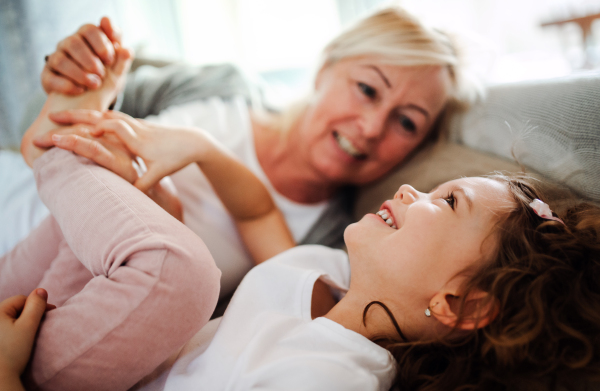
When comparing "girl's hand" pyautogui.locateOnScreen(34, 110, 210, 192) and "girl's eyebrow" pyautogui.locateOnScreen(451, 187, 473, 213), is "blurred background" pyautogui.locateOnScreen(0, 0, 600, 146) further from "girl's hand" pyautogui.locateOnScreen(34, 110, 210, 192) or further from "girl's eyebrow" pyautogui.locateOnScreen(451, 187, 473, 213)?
"girl's eyebrow" pyautogui.locateOnScreen(451, 187, 473, 213)

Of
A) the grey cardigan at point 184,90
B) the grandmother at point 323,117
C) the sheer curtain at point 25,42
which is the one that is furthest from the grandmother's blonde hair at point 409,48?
the sheer curtain at point 25,42

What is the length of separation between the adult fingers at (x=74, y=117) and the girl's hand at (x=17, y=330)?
0.36 meters

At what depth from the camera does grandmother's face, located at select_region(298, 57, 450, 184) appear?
1.09 metres

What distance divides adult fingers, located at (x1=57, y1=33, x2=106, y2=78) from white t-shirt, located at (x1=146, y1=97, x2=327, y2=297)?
0.33 m

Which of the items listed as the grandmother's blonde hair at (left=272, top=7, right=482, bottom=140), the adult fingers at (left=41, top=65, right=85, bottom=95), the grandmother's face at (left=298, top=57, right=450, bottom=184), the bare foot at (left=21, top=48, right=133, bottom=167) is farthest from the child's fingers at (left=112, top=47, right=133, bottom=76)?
the grandmother's blonde hair at (left=272, top=7, right=482, bottom=140)

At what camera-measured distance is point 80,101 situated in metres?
0.82

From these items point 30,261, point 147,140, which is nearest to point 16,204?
point 30,261

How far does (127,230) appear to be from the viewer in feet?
1.72

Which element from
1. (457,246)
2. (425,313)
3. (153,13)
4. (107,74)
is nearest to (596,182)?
(457,246)

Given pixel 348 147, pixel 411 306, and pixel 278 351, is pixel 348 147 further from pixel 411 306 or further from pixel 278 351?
pixel 278 351

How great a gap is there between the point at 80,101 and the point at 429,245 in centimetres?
80

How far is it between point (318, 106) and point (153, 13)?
87.6 inches

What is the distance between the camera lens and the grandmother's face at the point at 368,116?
1.09 metres

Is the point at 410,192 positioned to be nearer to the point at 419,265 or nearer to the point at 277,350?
the point at 419,265
